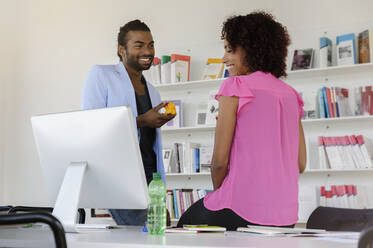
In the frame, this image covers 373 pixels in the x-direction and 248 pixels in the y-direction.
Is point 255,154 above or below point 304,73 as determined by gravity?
below

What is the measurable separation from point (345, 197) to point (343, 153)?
1.20 feet

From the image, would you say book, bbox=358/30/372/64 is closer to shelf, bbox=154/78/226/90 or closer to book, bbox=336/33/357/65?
book, bbox=336/33/357/65

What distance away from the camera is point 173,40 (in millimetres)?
5074

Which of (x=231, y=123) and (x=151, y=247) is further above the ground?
(x=231, y=123)

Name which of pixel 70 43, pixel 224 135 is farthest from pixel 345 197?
pixel 70 43

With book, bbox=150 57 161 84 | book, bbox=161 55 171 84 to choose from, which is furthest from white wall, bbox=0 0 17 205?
book, bbox=161 55 171 84

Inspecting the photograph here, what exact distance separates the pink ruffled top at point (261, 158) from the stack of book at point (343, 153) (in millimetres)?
2308

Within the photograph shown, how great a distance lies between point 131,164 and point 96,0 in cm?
432

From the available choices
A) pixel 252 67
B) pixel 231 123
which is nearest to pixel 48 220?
pixel 231 123

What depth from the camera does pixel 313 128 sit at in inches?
174

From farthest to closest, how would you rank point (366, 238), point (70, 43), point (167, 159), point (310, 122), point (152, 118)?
point (70, 43), point (167, 159), point (310, 122), point (152, 118), point (366, 238)

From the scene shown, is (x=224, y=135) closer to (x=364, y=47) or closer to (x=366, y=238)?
(x=366, y=238)

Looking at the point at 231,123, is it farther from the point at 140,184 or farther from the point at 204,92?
the point at 204,92

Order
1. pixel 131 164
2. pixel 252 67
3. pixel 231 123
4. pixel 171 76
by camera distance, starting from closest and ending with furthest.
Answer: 1. pixel 131 164
2. pixel 231 123
3. pixel 252 67
4. pixel 171 76
